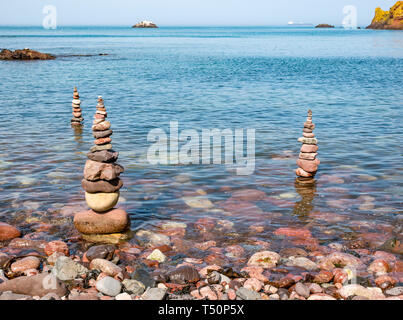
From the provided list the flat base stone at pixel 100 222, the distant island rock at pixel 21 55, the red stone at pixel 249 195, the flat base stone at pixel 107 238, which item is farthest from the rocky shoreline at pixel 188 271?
the distant island rock at pixel 21 55

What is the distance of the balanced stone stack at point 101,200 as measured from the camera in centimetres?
1361

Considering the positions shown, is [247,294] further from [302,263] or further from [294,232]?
[294,232]

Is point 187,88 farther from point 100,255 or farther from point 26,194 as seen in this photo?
point 100,255

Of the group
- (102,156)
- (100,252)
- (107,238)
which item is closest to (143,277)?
(100,252)

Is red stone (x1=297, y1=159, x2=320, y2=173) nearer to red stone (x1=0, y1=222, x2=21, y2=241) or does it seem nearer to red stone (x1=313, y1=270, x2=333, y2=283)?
red stone (x1=313, y1=270, x2=333, y2=283)

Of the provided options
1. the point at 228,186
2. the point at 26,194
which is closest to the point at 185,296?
the point at 228,186

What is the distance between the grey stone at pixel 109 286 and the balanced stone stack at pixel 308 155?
1071 cm

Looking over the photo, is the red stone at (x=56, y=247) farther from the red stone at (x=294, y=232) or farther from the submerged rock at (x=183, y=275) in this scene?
the red stone at (x=294, y=232)

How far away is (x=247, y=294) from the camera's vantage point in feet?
32.9

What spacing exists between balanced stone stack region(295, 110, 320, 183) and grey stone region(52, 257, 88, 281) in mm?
10787

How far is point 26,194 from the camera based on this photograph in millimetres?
17609

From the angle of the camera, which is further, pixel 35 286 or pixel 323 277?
pixel 323 277

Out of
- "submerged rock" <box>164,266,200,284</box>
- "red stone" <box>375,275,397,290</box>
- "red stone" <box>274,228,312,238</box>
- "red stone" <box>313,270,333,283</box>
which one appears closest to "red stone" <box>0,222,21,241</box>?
"submerged rock" <box>164,266,200,284</box>

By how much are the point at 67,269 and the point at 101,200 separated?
10.2ft
